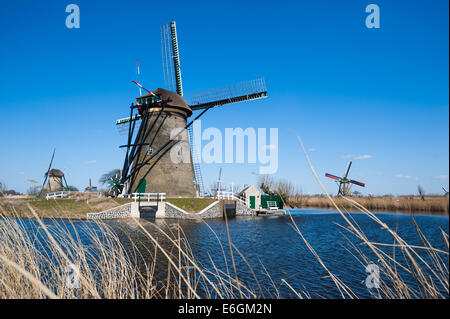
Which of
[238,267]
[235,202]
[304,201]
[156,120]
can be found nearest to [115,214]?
[156,120]

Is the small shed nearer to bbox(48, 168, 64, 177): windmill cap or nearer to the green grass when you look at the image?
the green grass

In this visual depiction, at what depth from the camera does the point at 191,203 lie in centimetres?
2033

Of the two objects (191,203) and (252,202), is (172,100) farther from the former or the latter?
(252,202)

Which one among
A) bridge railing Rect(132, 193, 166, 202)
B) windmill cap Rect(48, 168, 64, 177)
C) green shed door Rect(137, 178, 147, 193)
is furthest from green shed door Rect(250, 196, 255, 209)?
windmill cap Rect(48, 168, 64, 177)

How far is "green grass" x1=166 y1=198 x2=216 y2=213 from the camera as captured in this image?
1985 centimetres

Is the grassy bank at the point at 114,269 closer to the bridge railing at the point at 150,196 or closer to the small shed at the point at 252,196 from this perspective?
the bridge railing at the point at 150,196

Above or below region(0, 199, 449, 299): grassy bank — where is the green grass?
below

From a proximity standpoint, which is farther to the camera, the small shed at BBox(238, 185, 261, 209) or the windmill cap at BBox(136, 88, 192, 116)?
the small shed at BBox(238, 185, 261, 209)

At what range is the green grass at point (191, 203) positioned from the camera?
1985 cm
